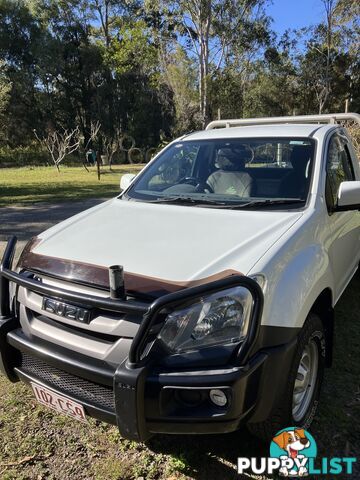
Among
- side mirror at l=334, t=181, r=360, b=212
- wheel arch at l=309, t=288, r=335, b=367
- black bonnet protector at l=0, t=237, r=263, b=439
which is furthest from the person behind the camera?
side mirror at l=334, t=181, r=360, b=212

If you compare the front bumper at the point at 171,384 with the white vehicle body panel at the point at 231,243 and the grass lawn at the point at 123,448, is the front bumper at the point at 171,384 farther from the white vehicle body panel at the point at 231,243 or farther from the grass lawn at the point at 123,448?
the grass lawn at the point at 123,448

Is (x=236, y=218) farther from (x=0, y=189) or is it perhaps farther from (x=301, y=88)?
(x=301, y=88)

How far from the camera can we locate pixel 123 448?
2545mm

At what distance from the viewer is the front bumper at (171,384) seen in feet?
5.98

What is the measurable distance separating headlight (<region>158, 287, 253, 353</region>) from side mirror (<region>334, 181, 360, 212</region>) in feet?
4.38

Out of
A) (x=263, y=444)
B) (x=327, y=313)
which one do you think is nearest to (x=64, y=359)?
(x=263, y=444)

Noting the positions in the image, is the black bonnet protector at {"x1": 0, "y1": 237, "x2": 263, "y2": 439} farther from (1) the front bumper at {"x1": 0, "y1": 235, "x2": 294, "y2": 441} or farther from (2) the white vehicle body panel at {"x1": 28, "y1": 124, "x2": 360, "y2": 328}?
(2) the white vehicle body panel at {"x1": 28, "y1": 124, "x2": 360, "y2": 328}

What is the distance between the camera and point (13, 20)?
36.3m

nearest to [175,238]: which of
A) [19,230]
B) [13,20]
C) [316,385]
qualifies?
[316,385]

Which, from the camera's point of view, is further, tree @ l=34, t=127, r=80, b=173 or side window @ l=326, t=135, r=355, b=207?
tree @ l=34, t=127, r=80, b=173

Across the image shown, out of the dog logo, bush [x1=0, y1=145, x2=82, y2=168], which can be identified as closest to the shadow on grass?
the dog logo

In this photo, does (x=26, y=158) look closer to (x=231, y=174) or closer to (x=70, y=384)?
(x=231, y=174)

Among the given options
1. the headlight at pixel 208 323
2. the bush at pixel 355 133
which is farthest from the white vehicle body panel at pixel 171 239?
the bush at pixel 355 133

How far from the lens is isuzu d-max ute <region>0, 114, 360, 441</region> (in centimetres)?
188
